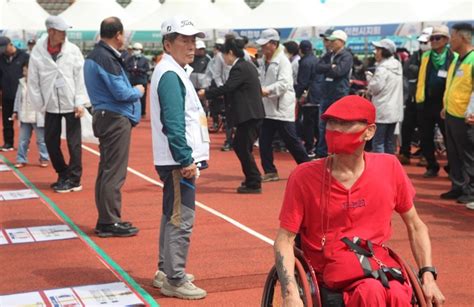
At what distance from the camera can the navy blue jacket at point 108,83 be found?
7.49 metres

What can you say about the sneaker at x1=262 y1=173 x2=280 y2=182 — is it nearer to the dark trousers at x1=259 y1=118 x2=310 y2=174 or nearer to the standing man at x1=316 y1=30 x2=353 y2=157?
the dark trousers at x1=259 y1=118 x2=310 y2=174

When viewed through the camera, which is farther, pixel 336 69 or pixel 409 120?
pixel 409 120

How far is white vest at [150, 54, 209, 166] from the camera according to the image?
5660mm

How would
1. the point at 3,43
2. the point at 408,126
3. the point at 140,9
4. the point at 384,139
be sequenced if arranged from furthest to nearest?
the point at 140,9, the point at 3,43, the point at 408,126, the point at 384,139

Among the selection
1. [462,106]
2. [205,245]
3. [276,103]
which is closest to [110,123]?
[205,245]

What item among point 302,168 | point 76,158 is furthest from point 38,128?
point 302,168

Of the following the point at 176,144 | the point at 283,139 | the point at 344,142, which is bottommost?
the point at 283,139

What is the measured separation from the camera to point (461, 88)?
8977 millimetres

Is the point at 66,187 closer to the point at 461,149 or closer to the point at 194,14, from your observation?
the point at 461,149

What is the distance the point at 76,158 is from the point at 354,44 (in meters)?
14.7

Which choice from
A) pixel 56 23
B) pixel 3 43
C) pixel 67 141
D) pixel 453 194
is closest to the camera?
pixel 56 23

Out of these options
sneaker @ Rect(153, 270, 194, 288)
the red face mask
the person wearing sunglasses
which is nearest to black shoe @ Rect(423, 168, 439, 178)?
the person wearing sunglasses

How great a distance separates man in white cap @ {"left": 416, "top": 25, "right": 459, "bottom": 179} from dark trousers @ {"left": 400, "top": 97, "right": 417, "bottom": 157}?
1153 millimetres

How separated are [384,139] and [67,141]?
476cm
